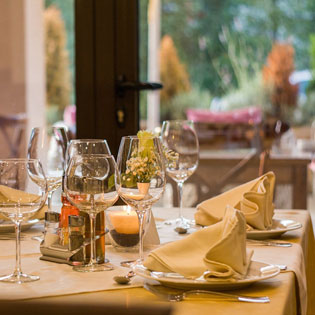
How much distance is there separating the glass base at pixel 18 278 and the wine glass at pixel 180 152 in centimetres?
50

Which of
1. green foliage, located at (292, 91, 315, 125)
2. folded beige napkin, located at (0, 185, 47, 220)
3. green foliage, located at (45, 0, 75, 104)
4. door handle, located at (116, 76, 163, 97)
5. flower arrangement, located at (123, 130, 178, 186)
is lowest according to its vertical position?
green foliage, located at (292, 91, 315, 125)

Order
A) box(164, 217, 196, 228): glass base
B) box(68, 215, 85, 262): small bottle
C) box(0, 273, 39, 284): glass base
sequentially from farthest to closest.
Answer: box(164, 217, 196, 228): glass base < box(68, 215, 85, 262): small bottle < box(0, 273, 39, 284): glass base

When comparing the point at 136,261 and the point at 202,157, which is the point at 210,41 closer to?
the point at 202,157

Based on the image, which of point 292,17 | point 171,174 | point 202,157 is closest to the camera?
point 171,174

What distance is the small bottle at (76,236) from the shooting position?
3.55 ft

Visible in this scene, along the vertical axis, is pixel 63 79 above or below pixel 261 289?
above

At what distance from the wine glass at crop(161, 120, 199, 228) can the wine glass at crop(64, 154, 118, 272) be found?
0.39m

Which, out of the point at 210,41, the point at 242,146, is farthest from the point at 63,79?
the point at 210,41

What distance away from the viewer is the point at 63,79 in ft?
9.55

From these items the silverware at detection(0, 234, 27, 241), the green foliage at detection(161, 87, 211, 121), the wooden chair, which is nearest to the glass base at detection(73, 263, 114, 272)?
the silverware at detection(0, 234, 27, 241)

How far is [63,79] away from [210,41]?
33.6ft

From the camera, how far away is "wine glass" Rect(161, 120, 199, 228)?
1474 millimetres

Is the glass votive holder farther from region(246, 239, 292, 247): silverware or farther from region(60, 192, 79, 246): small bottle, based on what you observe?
region(246, 239, 292, 247): silverware

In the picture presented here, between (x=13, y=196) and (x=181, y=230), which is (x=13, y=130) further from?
(x=13, y=196)
